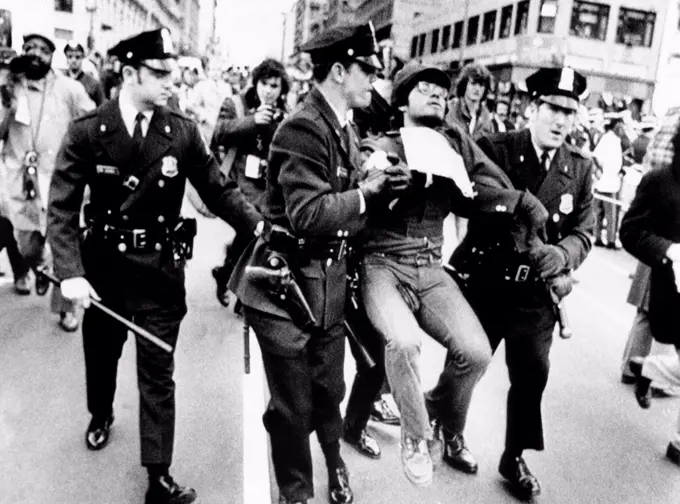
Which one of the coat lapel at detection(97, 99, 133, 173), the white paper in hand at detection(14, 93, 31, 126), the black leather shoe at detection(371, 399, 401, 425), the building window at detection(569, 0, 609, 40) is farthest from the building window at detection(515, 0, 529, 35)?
the coat lapel at detection(97, 99, 133, 173)

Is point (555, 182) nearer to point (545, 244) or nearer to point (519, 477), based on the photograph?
point (545, 244)

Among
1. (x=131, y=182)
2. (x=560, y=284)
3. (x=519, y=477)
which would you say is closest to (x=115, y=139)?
(x=131, y=182)

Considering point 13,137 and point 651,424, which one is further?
point 13,137

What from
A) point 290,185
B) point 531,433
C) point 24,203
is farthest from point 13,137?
point 531,433

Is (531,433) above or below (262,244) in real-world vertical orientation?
below

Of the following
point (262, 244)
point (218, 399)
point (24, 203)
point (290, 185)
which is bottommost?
point (218, 399)

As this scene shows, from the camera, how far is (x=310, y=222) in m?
3.20

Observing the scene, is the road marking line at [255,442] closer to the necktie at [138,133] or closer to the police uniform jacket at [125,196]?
the police uniform jacket at [125,196]

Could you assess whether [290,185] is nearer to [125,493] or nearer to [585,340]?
[125,493]

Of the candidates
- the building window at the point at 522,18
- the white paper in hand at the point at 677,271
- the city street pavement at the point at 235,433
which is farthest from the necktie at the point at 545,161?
the building window at the point at 522,18

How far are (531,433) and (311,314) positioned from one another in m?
1.55

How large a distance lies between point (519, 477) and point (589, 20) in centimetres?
5048

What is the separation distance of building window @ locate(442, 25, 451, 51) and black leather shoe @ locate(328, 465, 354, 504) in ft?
213

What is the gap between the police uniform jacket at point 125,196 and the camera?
3621mm
